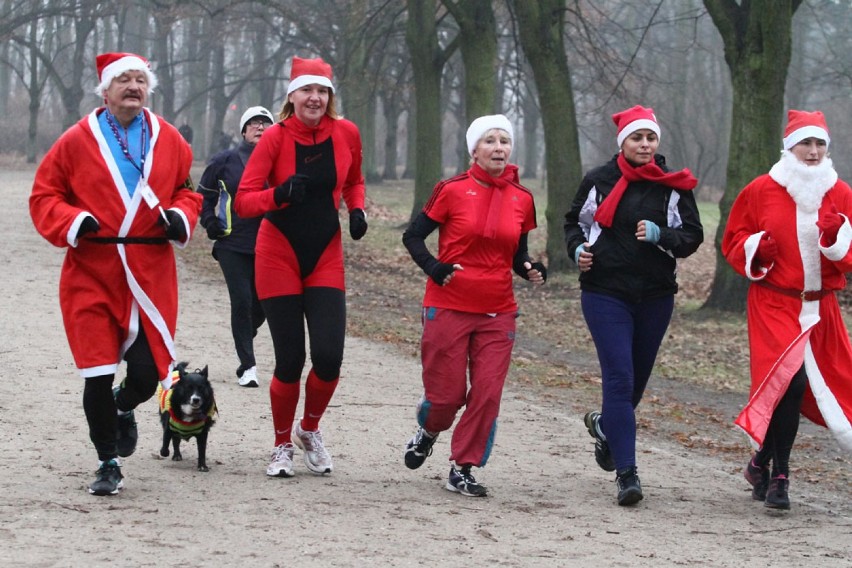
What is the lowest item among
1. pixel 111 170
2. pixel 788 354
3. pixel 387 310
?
pixel 387 310

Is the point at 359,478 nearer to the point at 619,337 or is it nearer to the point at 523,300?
the point at 619,337

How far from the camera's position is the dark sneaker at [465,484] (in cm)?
704

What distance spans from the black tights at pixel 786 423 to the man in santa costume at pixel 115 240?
3.16 meters

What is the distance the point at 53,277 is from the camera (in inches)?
693

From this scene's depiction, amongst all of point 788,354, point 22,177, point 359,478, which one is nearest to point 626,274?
point 788,354

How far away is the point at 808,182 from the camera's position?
7.13 metres

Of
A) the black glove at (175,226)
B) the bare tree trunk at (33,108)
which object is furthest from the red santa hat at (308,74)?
the bare tree trunk at (33,108)

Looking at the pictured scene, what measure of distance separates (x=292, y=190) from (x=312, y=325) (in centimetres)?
77

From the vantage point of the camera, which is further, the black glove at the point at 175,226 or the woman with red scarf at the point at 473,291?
the woman with red scarf at the point at 473,291

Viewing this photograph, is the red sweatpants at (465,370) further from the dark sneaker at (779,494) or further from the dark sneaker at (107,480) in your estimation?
the dark sneaker at (107,480)

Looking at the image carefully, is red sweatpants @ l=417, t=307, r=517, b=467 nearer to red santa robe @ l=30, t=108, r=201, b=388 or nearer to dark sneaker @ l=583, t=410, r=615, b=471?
dark sneaker @ l=583, t=410, r=615, b=471

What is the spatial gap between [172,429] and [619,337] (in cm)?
244

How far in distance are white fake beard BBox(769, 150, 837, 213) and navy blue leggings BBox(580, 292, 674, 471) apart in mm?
871

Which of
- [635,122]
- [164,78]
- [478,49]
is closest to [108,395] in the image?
[635,122]
